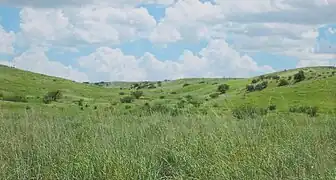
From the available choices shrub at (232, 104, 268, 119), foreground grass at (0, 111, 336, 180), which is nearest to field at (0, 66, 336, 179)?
foreground grass at (0, 111, 336, 180)

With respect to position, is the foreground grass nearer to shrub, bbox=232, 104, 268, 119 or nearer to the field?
the field

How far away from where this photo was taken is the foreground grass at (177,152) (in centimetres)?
792

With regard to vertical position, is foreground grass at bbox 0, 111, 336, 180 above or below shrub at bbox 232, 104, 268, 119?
below

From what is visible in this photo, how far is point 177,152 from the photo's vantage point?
9.20 m

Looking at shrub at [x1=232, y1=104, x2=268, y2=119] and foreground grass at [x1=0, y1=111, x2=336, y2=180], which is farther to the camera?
shrub at [x1=232, y1=104, x2=268, y2=119]

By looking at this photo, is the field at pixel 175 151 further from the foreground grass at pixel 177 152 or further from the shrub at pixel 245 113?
the shrub at pixel 245 113

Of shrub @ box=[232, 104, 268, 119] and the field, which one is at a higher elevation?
shrub @ box=[232, 104, 268, 119]

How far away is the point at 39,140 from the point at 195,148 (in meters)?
3.29

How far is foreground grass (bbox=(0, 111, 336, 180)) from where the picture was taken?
792 cm

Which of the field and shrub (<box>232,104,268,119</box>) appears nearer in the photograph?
the field

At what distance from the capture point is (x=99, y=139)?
1066 centimetres

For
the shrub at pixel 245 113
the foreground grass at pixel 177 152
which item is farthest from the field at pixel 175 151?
the shrub at pixel 245 113

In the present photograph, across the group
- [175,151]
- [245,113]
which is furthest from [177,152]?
[245,113]

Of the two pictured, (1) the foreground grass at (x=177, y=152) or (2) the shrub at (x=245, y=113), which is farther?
(2) the shrub at (x=245, y=113)
